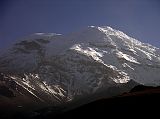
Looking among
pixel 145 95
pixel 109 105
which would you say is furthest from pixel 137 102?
pixel 109 105

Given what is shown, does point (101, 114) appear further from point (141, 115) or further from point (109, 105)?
point (141, 115)

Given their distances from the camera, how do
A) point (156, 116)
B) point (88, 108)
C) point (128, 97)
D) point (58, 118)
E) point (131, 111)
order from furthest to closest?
point (58, 118), point (88, 108), point (128, 97), point (131, 111), point (156, 116)

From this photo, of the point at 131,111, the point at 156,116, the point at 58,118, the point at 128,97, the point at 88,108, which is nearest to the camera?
the point at 156,116

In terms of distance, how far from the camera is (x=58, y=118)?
2293 inches

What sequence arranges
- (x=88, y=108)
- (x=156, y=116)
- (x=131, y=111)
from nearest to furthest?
1. (x=156, y=116)
2. (x=131, y=111)
3. (x=88, y=108)

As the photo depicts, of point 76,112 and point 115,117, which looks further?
point 76,112

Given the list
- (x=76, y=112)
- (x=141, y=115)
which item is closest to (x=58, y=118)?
(x=76, y=112)

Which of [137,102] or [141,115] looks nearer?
[141,115]

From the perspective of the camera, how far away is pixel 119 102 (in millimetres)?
46938

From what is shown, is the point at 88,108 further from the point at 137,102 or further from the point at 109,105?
the point at 137,102

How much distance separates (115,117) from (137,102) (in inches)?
120

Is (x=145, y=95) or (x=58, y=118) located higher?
(x=145, y=95)

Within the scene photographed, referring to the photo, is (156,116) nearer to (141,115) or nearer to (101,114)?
(141,115)

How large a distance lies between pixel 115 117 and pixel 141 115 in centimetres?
397
